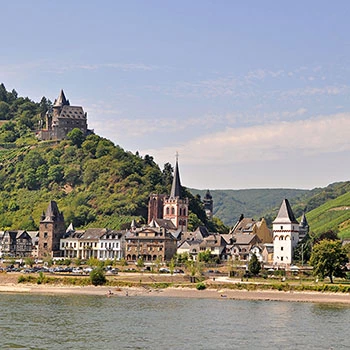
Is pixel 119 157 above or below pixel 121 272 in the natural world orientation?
above

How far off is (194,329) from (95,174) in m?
125

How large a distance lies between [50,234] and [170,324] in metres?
86.6

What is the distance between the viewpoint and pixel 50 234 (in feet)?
481

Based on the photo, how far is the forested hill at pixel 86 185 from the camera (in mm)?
166250

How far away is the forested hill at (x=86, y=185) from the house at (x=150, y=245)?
54.3 feet

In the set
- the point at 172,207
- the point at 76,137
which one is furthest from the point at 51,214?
the point at 76,137

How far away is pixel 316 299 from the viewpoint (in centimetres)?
8325

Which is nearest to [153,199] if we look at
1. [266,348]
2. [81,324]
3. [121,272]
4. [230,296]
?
[121,272]

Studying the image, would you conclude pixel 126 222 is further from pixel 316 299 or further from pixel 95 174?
pixel 316 299

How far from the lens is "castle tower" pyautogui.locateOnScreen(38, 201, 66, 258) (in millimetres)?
146500

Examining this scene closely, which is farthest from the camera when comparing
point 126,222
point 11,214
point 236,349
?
point 11,214

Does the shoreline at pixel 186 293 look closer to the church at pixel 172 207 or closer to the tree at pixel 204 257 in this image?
the tree at pixel 204 257

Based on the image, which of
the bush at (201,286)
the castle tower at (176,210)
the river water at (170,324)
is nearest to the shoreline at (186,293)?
the bush at (201,286)

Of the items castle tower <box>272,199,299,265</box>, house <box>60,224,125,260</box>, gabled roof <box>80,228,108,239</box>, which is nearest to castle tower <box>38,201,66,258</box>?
house <box>60,224,125,260</box>
